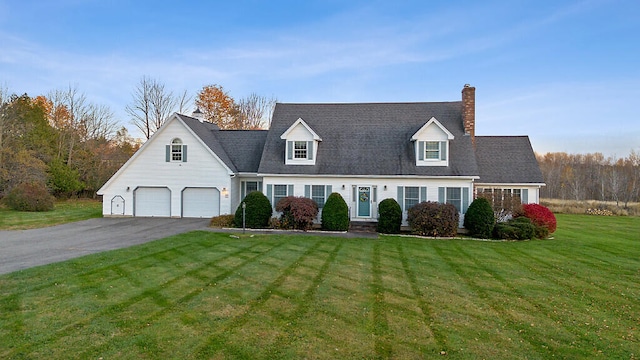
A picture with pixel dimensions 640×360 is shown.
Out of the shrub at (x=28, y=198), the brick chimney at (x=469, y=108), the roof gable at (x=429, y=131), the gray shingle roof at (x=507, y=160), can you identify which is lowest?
the shrub at (x=28, y=198)

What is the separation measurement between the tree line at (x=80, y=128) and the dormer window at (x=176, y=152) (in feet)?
46.4

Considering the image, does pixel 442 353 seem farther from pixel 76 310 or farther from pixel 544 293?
pixel 76 310

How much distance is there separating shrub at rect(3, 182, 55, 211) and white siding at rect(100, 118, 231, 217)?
7317 mm

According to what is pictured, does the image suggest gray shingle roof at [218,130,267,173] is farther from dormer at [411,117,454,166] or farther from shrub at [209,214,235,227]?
dormer at [411,117,454,166]

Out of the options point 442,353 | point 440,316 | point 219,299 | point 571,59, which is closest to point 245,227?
point 219,299

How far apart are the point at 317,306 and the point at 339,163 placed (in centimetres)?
1451

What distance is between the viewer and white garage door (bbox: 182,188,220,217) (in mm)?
22375

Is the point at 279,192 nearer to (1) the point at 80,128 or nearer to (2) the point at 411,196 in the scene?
(2) the point at 411,196

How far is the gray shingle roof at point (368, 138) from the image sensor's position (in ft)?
68.1

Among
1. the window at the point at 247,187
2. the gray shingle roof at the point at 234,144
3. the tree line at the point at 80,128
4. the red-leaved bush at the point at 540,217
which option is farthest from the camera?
the tree line at the point at 80,128

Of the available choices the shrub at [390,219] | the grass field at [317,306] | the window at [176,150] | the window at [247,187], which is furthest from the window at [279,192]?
the grass field at [317,306]

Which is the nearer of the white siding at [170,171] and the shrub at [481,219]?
the shrub at [481,219]

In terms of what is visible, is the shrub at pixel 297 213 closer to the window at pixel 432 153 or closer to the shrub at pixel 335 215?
the shrub at pixel 335 215

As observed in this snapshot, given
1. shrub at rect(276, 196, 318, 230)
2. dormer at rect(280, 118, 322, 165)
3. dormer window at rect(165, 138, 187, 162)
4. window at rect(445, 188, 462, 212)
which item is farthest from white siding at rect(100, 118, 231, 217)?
window at rect(445, 188, 462, 212)
